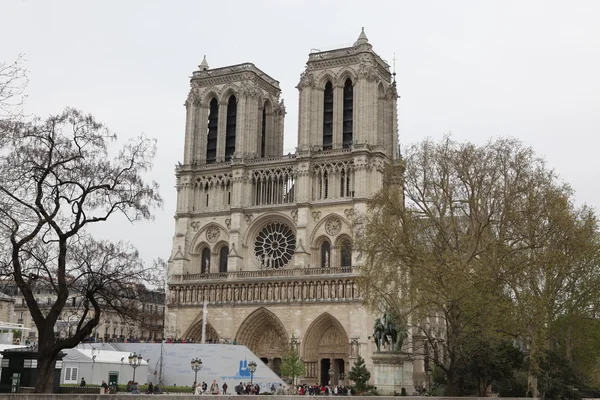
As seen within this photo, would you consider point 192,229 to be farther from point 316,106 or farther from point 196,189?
point 316,106

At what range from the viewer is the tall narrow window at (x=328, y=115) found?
180ft

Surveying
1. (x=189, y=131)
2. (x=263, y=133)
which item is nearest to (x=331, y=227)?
(x=263, y=133)

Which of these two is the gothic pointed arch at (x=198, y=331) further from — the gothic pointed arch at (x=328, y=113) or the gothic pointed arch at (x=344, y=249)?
the gothic pointed arch at (x=328, y=113)

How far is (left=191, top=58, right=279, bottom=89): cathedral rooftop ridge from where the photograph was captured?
58125mm

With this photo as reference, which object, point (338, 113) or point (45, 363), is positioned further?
point (338, 113)

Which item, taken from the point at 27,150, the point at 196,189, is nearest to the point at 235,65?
the point at 196,189

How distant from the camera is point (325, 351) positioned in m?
51.0

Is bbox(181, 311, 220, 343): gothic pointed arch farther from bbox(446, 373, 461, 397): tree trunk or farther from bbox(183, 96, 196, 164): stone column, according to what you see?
bbox(446, 373, 461, 397): tree trunk

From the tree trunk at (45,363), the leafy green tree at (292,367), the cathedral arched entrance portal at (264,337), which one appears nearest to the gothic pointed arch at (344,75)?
the cathedral arched entrance portal at (264,337)

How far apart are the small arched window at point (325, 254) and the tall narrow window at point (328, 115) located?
712 cm

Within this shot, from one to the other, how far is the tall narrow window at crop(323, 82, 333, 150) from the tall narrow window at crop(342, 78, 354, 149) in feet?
3.48

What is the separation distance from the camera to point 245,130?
5650cm

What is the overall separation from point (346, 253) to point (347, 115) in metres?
9.83

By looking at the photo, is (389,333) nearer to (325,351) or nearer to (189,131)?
(325,351)
